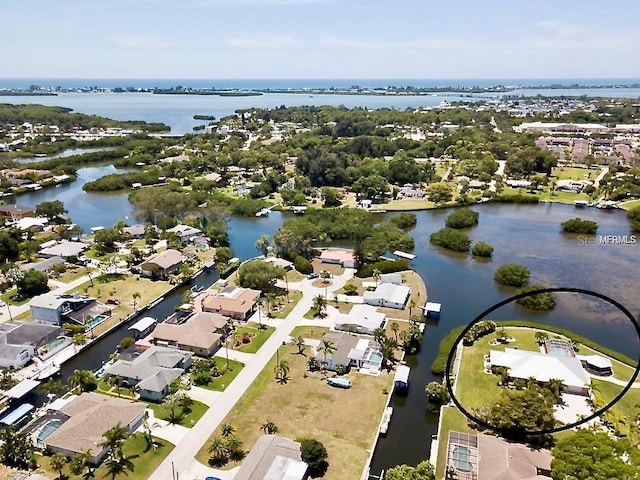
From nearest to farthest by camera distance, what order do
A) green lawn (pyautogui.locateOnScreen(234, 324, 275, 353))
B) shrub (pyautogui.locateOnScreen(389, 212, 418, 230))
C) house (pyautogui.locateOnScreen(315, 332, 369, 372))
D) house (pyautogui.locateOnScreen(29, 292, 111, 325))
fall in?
house (pyautogui.locateOnScreen(315, 332, 369, 372)) < green lawn (pyautogui.locateOnScreen(234, 324, 275, 353)) < house (pyautogui.locateOnScreen(29, 292, 111, 325)) < shrub (pyautogui.locateOnScreen(389, 212, 418, 230))

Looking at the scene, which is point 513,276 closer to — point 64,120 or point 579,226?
point 579,226

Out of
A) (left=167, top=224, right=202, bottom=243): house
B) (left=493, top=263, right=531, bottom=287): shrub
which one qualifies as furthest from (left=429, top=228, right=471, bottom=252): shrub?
(left=167, top=224, right=202, bottom=243): house

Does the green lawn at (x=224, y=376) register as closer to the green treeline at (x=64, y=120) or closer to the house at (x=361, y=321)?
the house at (x=361, y=321)

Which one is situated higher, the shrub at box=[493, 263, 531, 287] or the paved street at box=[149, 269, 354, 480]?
the shrub at box=[493, 263, 531, 287]

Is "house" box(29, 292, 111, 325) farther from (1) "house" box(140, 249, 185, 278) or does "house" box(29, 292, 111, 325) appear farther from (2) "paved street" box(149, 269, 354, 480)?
(2) "paved street" box(149, 269, 354, 480)

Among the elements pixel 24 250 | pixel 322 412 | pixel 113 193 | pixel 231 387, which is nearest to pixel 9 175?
pixel 113 193

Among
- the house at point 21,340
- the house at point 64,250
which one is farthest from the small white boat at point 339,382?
the house at point 64,250
